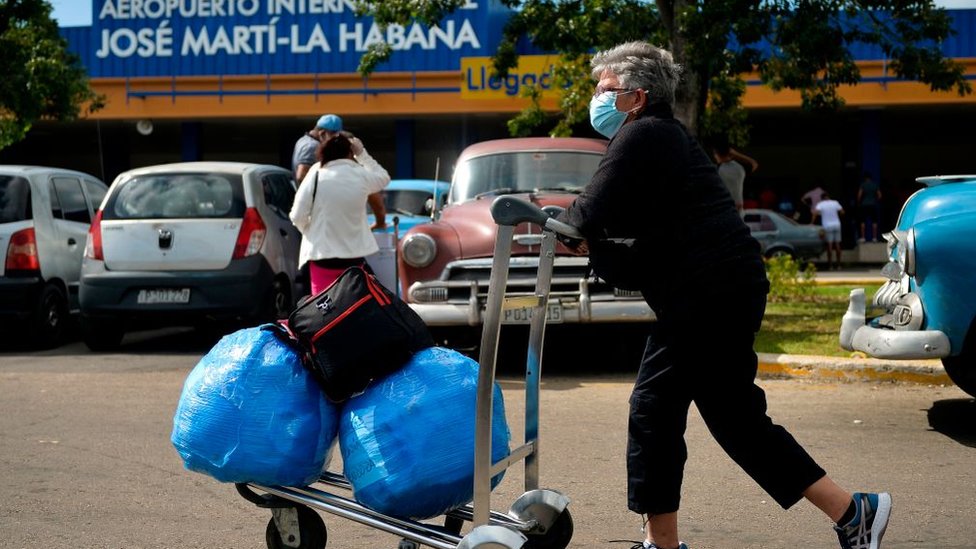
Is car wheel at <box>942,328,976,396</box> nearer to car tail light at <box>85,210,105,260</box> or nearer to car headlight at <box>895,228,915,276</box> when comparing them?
car headlight at <box>895,228,915,276</box>

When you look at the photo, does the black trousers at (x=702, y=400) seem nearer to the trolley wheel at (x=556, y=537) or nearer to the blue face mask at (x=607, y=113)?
the trolley wheel at (x=556, y=537)

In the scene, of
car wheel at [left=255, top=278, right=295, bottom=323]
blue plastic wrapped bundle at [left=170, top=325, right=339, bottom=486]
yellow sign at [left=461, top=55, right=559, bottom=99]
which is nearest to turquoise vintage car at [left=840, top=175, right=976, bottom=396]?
blue plastic wrapped bundle at [left=170, top=325, right=339, bottom=486]

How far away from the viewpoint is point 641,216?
3748mm

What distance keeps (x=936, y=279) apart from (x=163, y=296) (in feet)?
21.6

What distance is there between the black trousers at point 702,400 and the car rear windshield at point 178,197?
7326mm

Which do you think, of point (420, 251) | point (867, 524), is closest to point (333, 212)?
point (420, 251)

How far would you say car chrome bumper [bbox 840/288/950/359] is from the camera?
6305 millimetres

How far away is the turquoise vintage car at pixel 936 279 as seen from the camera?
6254 mm

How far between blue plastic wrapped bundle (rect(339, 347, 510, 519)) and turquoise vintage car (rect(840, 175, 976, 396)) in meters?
3.36

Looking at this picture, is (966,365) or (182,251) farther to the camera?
(182,251)

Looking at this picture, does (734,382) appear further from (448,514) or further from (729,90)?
(729,90)

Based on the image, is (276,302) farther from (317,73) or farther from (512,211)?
(317,73)

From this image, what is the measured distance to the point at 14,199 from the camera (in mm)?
11141

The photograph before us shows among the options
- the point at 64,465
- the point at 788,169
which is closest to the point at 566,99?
the point at 64,465
